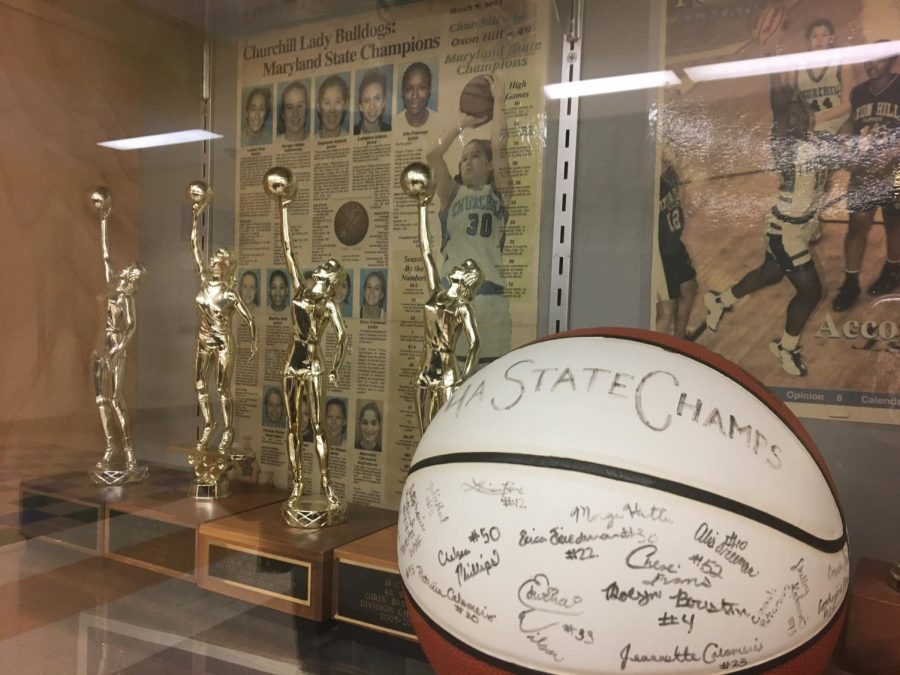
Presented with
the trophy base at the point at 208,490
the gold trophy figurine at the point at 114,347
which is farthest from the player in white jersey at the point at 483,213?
the gold trophy figurine at the point at 114,347

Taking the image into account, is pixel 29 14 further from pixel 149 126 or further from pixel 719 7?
pixel 719 7

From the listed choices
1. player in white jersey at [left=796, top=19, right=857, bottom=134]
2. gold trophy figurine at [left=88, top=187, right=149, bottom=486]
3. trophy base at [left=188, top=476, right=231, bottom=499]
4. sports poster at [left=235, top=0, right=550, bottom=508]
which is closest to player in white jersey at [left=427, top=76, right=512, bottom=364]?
sports poster at [left=235, top=0, right=550, bottom=508]

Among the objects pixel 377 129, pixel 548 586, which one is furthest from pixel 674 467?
pixel 377 129

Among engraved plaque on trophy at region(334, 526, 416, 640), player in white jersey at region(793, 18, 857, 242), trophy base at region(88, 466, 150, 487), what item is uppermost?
player in white jersey at region(793, 18, 857, 242)

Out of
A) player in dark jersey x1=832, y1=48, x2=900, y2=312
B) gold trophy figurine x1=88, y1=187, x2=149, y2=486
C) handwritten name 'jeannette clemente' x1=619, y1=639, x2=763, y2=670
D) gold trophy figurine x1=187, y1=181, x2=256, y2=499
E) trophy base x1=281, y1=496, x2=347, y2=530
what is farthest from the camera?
gold trophy figurine x1=88, y1=187, x2=149, y2=486

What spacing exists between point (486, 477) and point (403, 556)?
15cm

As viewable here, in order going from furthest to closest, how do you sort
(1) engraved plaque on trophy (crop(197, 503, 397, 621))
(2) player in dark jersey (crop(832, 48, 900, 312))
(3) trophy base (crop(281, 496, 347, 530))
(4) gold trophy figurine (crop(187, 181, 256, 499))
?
(4) gold trophy figurine (crop(187, 181, 256, 499)) < (3) trophy base (crop(281, 496, 347, 530)) < (1) engraved plaque on trophy (crop(197, 503, 397, 621)) < (2) player in dark jersey (crop(832, 48, 900, 312))

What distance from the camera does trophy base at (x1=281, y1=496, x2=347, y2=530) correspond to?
1.19m

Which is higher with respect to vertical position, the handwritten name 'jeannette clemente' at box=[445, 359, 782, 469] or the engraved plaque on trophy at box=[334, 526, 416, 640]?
the handwritten name 'jeannette clemente' at box=[445, 359, 782, 469]

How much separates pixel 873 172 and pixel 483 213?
0.58m

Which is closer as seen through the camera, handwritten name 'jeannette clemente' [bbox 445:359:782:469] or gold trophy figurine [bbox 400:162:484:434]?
handwritten name 'jeannette clemente' [bbox 445:359:782:469]

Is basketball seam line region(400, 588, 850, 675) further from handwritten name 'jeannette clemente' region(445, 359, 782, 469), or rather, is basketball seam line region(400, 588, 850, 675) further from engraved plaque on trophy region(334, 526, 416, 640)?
engraved plaque on trophy region(334, 526, 416, 640)

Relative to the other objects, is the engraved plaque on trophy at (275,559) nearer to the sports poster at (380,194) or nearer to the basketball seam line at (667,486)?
the sports poster at (380,194)

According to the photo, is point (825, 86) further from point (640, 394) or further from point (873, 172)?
point (640, 394)
